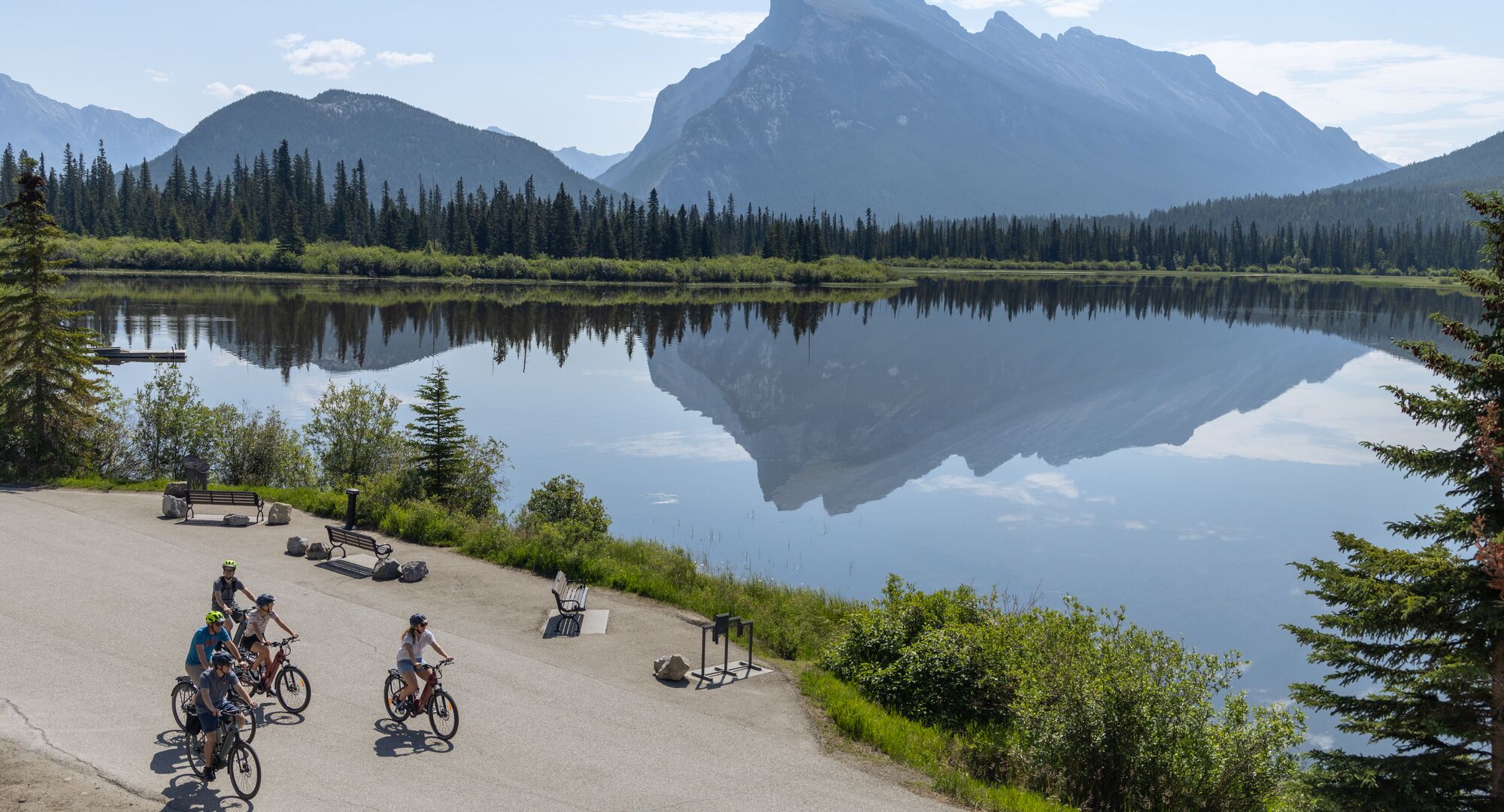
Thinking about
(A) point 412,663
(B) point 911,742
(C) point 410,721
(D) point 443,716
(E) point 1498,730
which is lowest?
(B) point 911,742

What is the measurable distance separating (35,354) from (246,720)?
Answer: 27270 mm

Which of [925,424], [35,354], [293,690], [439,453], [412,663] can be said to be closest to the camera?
[412,663]

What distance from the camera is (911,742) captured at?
695 inches

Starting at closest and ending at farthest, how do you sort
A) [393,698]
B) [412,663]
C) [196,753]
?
[196,753] → [412,663] → [393,698]

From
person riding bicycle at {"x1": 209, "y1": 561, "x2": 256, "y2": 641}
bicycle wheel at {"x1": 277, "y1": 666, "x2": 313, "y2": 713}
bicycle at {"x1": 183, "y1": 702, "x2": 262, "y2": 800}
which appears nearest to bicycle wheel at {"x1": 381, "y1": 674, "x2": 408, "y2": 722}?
bicycle wheel at {"x1": 277, "y1": 666, "x2": 313, "y2": 713}

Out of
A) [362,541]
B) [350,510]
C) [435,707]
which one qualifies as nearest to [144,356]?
[350,510]

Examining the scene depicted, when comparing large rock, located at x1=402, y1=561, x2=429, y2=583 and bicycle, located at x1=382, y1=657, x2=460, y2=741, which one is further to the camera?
large rock, located at x1=402, y1=561, x2=429, y2=583

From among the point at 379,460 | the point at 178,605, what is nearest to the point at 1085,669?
the point at 178,605

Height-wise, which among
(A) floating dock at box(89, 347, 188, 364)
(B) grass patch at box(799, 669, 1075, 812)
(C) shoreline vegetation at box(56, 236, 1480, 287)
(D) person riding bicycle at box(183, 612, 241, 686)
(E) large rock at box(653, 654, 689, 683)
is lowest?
(B) grass patch at box(799, 669, 1075, 812)

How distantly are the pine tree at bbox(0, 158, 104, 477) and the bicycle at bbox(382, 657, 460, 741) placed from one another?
1002 inches

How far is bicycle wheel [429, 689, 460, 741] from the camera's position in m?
16.5

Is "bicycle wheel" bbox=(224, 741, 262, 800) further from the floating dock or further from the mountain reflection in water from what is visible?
the floating dock

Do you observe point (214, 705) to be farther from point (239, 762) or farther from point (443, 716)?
point (443, 716)

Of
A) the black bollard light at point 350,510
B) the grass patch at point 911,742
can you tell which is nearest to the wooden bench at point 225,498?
the black bollard light at point 350,510
